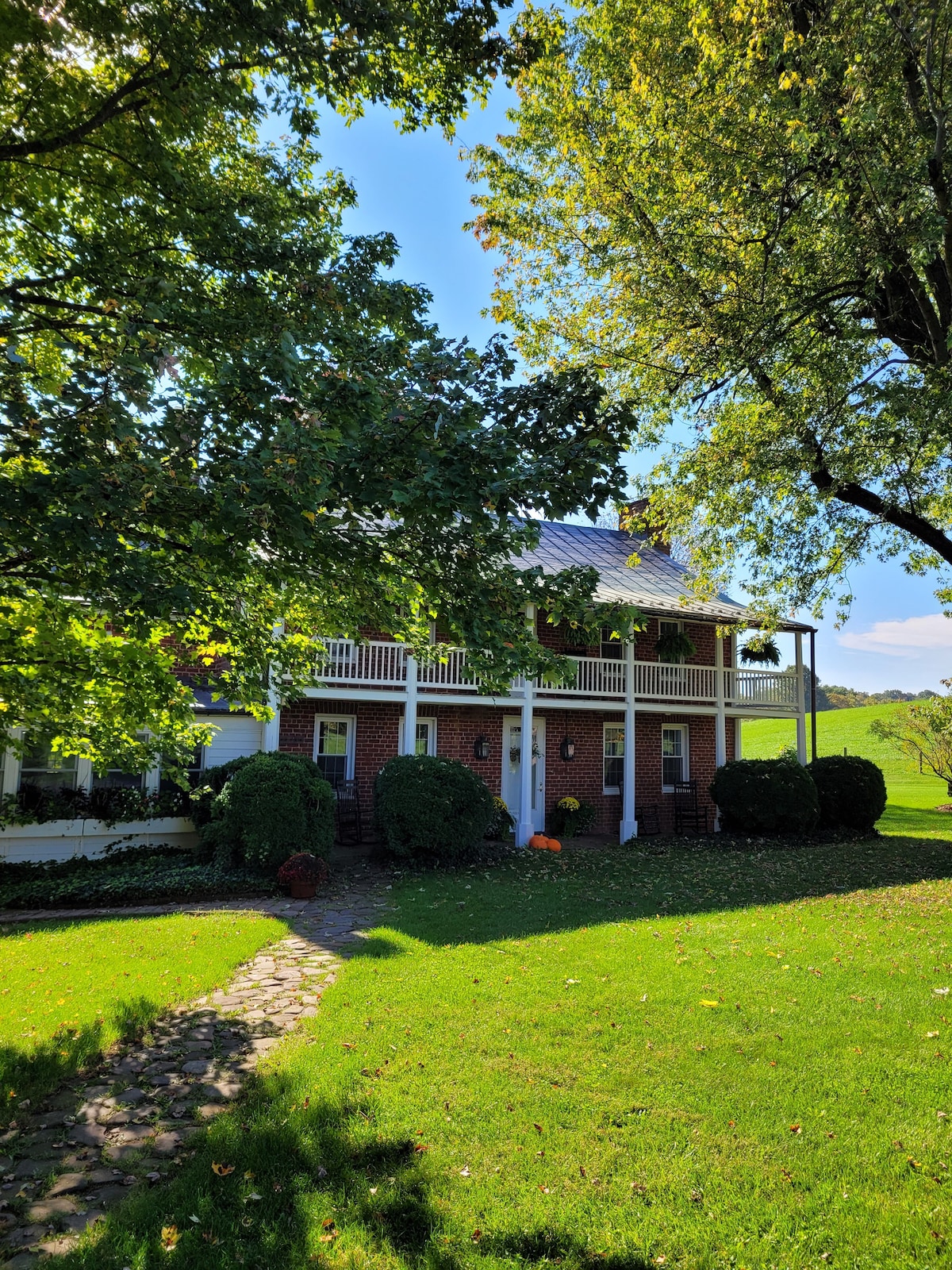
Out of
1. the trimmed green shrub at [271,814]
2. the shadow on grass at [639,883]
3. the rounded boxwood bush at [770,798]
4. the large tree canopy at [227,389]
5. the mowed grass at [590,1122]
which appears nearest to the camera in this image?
the mowed grass at [590,1122]

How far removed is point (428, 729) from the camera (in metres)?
16.6

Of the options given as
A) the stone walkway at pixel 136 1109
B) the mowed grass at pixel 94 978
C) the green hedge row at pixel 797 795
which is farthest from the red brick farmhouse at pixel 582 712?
the stone walkway at pixel 136 1109

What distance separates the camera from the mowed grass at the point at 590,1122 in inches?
115

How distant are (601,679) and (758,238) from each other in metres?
10.5

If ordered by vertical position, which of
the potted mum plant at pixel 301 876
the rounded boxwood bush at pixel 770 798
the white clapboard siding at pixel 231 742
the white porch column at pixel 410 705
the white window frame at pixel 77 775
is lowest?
the potted mum plant at pixel 301 876

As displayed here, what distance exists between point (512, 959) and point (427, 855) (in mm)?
5796

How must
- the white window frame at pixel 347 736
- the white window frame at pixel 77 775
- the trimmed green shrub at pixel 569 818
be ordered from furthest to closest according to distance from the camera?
the trimmed green shrub at pixel 569 818, the white window frame at pixel 347 736, the white window frame at pixel 77 775

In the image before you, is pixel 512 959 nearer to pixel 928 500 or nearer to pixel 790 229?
pixel 790 229

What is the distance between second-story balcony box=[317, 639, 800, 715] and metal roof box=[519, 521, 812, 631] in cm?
149

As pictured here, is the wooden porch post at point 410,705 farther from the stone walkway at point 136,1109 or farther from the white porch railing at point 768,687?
the white porch railing at point 768,687

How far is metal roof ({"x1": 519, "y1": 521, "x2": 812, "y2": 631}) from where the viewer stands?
1734cm

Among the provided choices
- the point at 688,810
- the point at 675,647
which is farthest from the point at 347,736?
the point at 688,810

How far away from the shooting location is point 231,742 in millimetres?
13797

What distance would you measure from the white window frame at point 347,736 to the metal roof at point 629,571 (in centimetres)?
505
